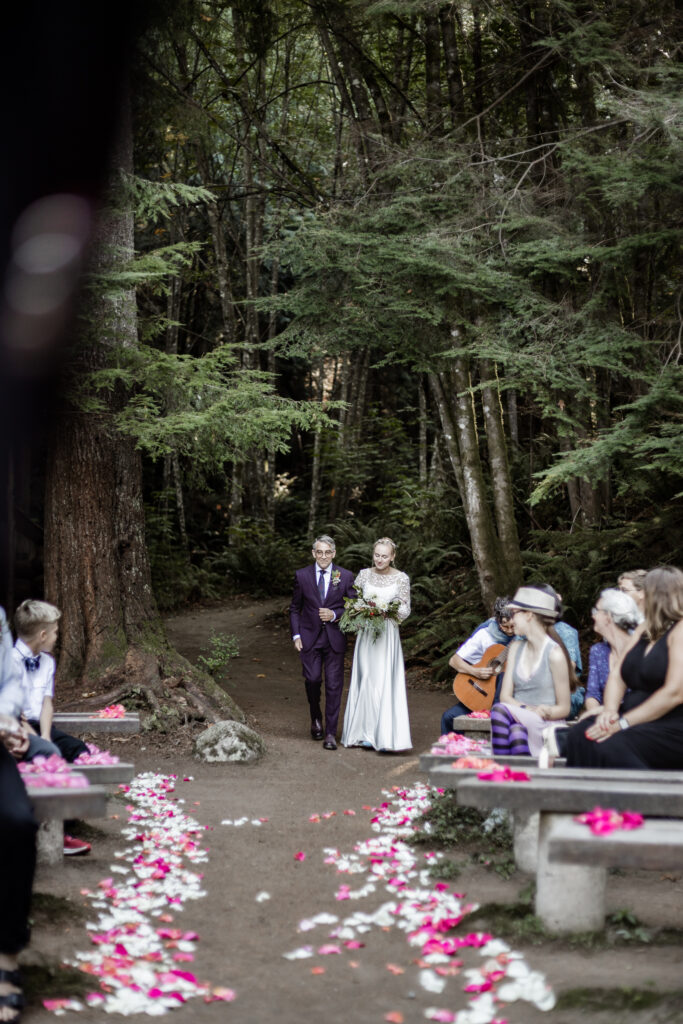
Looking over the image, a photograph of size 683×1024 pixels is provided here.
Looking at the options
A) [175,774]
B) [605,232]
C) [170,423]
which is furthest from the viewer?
[605,232]

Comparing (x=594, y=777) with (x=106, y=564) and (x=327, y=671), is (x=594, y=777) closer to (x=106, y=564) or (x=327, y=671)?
(x=327, y=671)

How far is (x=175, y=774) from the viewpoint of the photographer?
7625 mm

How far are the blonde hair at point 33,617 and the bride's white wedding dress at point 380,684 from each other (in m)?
4.06

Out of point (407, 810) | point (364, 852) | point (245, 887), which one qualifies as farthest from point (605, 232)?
point (245, 887)

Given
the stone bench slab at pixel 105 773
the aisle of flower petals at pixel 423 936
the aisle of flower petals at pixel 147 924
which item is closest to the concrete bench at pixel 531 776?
the aisle of flower petals at pixel 423 936

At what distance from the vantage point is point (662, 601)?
486cm

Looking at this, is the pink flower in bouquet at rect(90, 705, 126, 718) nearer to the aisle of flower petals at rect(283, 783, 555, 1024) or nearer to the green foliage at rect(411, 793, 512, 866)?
the aisle of flower petals at rect(283, 783, 555, 1024)

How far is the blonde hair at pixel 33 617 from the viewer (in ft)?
17.4

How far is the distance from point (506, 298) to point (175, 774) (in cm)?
607

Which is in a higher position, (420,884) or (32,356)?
(32,356)

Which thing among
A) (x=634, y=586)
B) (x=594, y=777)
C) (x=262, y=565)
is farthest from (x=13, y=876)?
(x=262, y=565)

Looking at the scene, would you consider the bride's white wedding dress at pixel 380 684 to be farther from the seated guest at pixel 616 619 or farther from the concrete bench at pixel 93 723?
the seated guest at pixel 616 619

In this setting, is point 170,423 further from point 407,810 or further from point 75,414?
point 407,810

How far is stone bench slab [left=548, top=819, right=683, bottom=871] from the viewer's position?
3.81 metres
